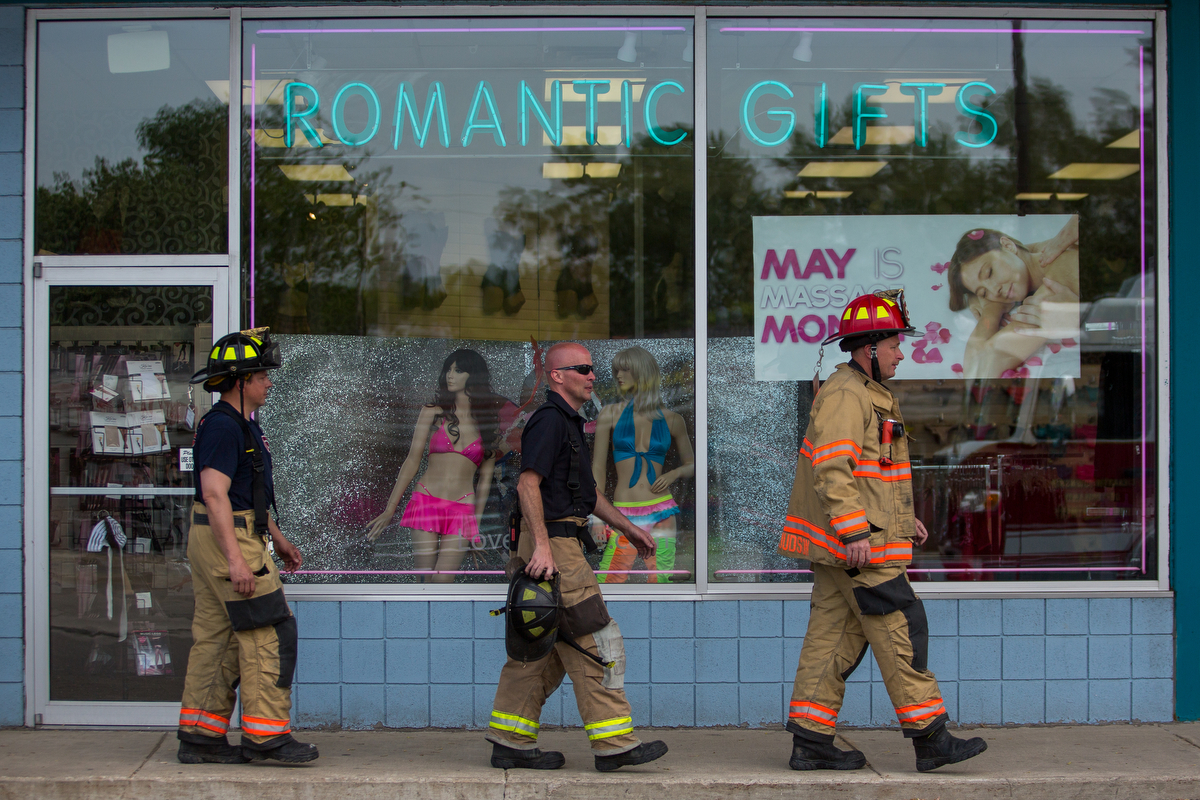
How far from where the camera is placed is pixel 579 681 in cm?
416

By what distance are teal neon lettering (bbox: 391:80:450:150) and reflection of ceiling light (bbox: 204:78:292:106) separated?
21.8 inches

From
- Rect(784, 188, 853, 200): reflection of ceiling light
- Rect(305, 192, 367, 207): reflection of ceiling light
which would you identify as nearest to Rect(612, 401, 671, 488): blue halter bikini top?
Rect(784, 188, 853, 200): reflection of ceiling light

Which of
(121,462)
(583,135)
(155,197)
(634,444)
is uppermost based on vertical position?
(583,135)

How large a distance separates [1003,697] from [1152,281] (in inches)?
95.4

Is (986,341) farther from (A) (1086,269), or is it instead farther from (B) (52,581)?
(B) (52,581)

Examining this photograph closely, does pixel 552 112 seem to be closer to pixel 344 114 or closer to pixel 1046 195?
pixel 344 114

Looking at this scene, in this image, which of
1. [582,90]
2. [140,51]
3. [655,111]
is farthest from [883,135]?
[140,51]

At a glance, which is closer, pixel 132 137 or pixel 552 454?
pixel 552 454

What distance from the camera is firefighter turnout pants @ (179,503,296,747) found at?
4.13m

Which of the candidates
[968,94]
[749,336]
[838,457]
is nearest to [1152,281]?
[968,94]

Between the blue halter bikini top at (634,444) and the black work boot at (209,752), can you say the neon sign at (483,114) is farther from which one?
the black work boot at (209,752)

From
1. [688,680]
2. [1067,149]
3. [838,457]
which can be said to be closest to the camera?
[838,457]

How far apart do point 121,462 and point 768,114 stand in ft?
13.4

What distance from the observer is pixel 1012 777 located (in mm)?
4301
